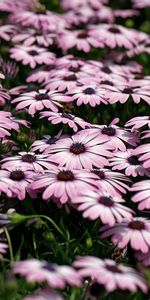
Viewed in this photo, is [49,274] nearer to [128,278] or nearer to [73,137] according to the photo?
[128,278]

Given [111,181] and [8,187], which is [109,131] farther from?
[8,187]

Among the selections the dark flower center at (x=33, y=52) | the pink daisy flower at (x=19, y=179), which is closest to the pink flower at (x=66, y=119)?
the pink daisy flower at (x=19, y=179)

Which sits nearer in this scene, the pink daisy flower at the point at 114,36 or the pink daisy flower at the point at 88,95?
the pink daisy flower at the point at 88,95

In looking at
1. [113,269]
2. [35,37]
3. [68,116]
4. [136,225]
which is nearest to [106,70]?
[35,37]

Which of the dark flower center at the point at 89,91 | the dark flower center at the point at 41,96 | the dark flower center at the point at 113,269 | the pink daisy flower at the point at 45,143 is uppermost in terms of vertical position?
the dark flower center at the point at 89,91


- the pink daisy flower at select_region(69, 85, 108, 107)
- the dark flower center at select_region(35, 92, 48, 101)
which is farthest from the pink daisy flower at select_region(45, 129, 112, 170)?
the dark flower center at select_region(35, 92, 48, 101)

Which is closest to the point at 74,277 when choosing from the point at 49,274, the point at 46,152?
the point at 49,274

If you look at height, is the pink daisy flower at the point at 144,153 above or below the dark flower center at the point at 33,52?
below

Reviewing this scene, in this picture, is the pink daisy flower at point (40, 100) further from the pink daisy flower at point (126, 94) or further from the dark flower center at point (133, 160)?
the dark flower center at point (133, 160)
